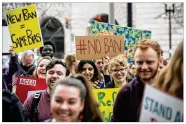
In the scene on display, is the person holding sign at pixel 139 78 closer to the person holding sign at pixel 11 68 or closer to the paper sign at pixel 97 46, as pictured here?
the paper sign at pixel 97 46

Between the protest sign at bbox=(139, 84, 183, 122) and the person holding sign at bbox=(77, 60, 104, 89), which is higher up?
the person holding sign at bbox=(77, 60, 104, 89)

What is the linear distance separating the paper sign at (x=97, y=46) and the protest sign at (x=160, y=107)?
2655mm

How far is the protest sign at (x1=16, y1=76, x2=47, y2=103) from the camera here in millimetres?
5492

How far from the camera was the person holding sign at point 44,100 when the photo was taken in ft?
13.6

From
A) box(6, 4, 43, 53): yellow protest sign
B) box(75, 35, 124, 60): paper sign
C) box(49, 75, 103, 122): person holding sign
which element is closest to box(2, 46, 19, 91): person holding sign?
box(6, 4, 43, 53): yellow protest sign

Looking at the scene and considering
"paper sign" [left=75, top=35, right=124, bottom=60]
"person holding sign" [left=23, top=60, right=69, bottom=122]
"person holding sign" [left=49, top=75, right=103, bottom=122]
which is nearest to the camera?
"person holding sign" [left=49, top=75, right=103, bottom=122]

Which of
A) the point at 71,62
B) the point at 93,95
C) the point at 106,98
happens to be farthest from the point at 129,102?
the point at 71,62

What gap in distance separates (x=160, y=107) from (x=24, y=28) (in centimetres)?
292

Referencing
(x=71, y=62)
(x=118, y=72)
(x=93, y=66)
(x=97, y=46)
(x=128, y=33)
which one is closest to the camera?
(x=118, y=72)

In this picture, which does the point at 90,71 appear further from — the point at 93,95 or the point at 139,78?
the point at 93,95

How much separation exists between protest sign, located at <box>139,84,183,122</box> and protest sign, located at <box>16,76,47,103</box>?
2.45 meters

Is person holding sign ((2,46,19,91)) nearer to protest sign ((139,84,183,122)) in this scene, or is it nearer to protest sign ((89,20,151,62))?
protest sign ((89,20,151,62))

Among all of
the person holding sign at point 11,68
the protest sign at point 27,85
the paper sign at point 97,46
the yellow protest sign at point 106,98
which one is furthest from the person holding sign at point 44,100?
the person holding sign at point 11,68

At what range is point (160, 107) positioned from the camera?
10.1ft
